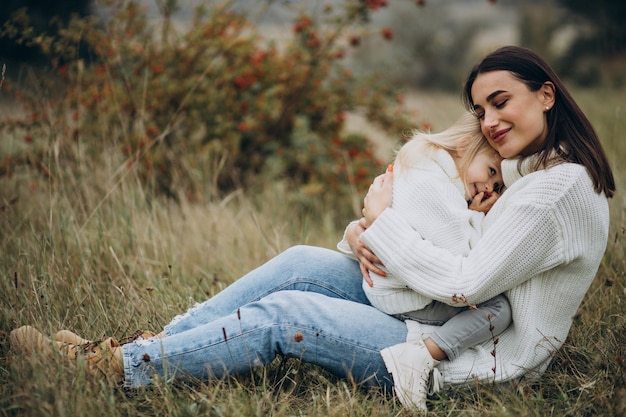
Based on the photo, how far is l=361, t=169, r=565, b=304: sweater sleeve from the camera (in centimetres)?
186

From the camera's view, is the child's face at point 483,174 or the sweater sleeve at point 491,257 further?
the child's face at point 483,174

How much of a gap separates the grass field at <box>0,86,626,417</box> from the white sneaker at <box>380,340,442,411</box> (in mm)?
81

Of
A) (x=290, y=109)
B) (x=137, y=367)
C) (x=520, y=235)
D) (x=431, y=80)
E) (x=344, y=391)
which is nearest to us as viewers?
(x=520, y=235)

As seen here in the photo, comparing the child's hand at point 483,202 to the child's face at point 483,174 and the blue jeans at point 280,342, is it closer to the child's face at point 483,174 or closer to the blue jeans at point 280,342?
the child's face at point 483,174

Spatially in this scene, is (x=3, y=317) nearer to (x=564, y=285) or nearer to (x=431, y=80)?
(x=564, y=285)

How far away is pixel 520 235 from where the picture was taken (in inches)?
73.0

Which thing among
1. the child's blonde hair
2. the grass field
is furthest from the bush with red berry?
the child's blonde hair

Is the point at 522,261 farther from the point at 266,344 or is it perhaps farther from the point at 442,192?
the point at 266,344

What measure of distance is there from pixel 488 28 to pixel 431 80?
2.82m

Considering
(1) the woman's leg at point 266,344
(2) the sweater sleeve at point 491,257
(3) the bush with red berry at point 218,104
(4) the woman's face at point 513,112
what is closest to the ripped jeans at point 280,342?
(1) the woman's leg at point 266,344

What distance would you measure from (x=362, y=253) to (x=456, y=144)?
59 cm

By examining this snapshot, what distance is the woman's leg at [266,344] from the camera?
2000 mm

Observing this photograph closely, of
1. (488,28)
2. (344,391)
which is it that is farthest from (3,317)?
(488,28)

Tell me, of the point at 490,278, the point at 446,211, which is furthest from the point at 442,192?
the point at 490,278
